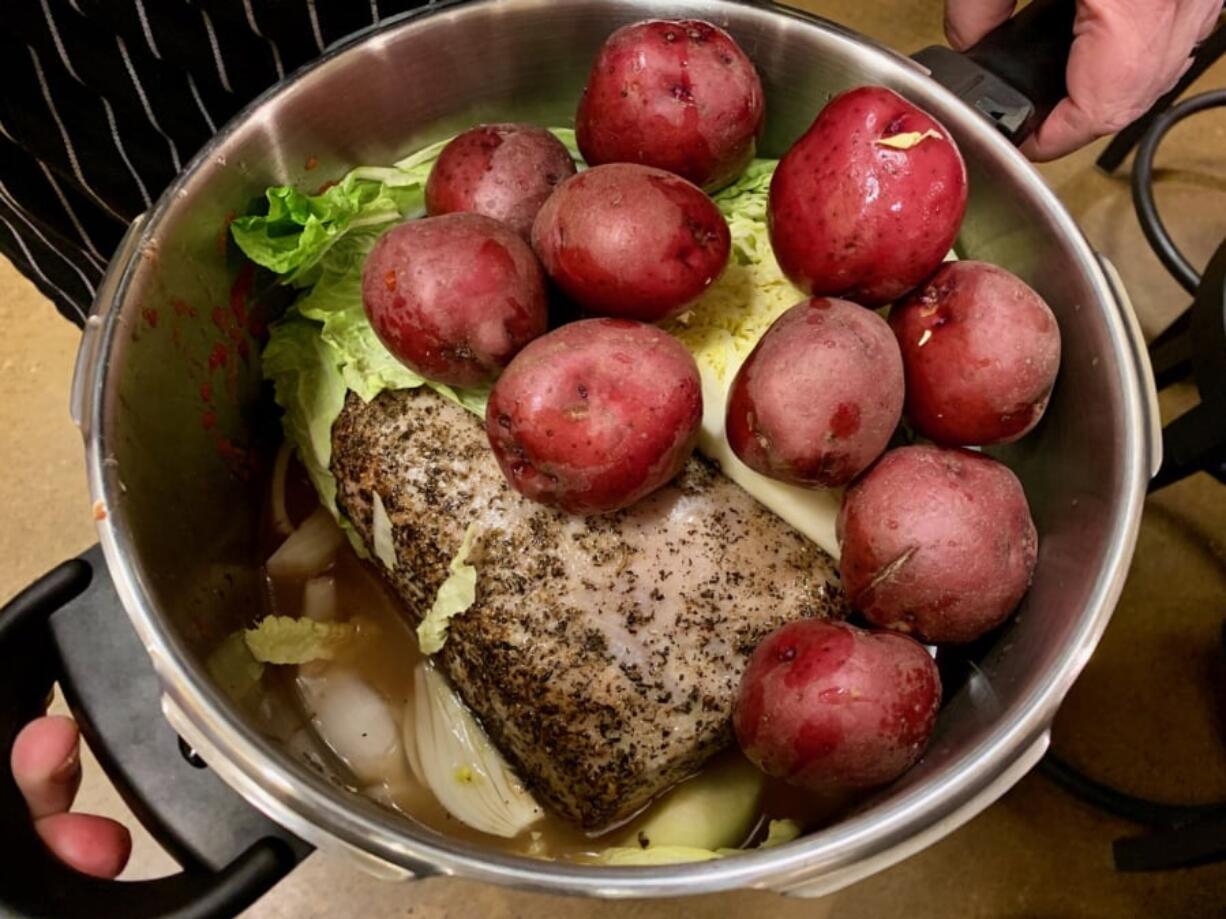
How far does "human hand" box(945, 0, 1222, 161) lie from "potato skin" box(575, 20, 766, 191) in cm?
25

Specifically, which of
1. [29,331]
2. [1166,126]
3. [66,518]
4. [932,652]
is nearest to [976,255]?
[932,652]

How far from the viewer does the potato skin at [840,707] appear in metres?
0.72

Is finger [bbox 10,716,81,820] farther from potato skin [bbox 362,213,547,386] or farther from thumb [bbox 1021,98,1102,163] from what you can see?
thumb [bbox 1021,98,1102,163]

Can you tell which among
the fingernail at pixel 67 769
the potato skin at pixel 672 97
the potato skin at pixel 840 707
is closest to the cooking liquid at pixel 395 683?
the potato skin at pixel 840 707

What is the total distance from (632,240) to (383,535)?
0.35 m

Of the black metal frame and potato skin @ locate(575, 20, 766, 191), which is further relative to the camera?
the black metal frame

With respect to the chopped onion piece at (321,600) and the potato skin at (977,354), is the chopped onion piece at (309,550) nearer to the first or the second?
the chopped onion piece at (321,600)

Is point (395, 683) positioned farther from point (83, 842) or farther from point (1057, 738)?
point (1057, 738)

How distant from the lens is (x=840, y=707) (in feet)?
2.34

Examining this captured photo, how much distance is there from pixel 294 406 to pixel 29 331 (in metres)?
0.82

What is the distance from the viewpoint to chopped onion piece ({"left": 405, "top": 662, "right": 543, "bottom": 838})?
3.00ft

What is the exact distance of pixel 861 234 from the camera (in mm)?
784

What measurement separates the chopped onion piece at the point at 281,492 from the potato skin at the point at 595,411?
36 centimetres

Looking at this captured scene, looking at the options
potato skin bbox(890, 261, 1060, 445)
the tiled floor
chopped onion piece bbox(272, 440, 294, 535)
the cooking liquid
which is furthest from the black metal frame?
chopped onion piece bbox(272, 440, 294, 535)
